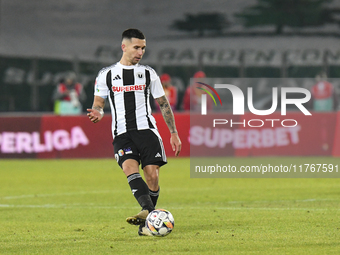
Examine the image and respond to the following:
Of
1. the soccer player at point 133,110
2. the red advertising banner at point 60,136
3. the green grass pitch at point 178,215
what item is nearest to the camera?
the green grass pitch at point 178,215

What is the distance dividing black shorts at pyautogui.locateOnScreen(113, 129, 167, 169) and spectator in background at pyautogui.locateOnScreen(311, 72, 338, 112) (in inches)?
552

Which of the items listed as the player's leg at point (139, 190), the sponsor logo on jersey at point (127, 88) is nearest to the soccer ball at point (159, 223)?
the player's leg at point (139, 190)

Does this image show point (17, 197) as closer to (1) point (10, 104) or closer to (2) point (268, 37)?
(1) point (10, 104)

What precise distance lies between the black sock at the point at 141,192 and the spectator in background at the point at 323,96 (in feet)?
46.7

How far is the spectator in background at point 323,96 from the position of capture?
21.1m

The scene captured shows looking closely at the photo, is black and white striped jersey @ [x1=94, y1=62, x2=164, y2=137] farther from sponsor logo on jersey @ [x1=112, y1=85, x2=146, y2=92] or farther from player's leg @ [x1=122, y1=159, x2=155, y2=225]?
player's leg @ [x1=122, y1=159, x2=155, y2=225]

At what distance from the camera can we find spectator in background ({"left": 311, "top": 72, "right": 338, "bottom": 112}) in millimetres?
21062

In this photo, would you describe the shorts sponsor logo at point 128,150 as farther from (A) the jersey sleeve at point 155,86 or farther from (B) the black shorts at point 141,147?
(A) the jersey sleeve at point 155,86

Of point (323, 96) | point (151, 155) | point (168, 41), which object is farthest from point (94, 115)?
point (168, 41)

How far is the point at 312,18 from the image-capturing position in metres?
32.7

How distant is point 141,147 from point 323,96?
15377 mm

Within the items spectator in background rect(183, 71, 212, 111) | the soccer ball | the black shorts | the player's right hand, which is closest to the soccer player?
the black shorts

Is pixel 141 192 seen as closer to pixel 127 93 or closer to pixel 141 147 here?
pixel 141 147

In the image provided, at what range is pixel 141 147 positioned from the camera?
706 centimetres
